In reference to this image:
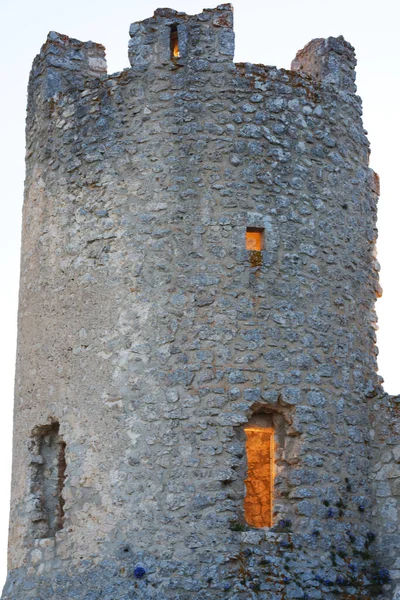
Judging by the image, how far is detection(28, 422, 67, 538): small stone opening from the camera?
13516 millimetres

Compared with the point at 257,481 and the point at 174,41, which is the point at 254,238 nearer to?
the point at 174,41

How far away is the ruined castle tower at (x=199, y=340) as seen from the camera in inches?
491

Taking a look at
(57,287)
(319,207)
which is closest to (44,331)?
(57,287)

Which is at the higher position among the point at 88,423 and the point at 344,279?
the point at 344,279

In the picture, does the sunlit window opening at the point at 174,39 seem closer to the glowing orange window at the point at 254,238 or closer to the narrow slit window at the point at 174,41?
the narrow slit window at the point at 174,41

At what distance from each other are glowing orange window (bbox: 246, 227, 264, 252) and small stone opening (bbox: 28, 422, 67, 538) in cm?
297

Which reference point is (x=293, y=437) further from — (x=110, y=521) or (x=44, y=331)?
(x=44, y=331)

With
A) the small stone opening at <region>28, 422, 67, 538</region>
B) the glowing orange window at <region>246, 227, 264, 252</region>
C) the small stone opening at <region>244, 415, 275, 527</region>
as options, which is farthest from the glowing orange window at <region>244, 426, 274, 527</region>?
the glowing orange window at <region>246, 227, 264, 252</region>

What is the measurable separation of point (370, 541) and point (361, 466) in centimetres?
82

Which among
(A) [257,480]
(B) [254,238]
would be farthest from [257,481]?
(B) [254,238]

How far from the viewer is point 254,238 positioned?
13422 millimetres

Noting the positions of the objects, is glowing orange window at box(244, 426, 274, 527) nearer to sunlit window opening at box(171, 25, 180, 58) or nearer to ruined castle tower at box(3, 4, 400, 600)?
ruined castle tower at box(3, 4, 400, 600)

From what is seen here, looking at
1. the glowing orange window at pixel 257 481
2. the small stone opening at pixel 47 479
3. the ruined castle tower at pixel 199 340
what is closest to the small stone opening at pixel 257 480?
the glowing orange window at pixel 257 481

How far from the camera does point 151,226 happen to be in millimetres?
13266
